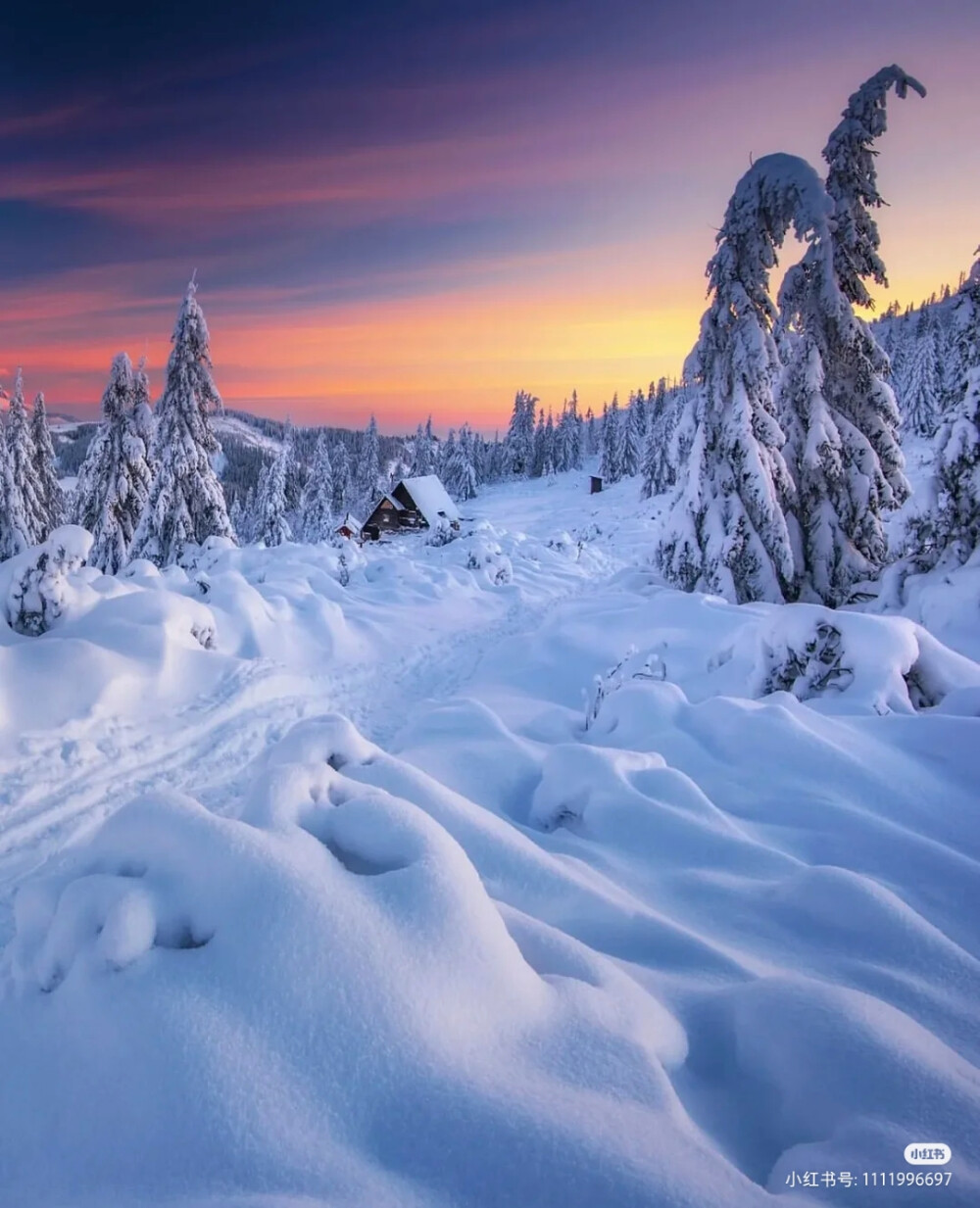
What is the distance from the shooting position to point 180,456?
19.9m

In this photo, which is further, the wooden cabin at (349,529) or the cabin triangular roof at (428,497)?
the wooden cabin at (349,529)

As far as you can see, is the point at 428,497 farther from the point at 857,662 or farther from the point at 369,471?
the point at 857,662

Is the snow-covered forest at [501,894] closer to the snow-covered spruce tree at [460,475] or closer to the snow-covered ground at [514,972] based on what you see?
the snow-covered ground at [514,972]

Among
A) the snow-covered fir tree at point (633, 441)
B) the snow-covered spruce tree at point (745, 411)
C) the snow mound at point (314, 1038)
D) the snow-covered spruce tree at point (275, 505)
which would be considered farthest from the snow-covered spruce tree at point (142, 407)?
the snow-covered fir tree at point (633, 441)

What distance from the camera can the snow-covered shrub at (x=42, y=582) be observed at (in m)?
8.02

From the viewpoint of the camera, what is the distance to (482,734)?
5883mm

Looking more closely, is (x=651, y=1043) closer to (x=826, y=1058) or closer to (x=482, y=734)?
(x=826, y=1058)

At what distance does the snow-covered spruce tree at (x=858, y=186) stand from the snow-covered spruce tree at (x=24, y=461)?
35663 millimetres

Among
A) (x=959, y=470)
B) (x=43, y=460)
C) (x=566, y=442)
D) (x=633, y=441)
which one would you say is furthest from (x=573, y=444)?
(x=959, y=470)

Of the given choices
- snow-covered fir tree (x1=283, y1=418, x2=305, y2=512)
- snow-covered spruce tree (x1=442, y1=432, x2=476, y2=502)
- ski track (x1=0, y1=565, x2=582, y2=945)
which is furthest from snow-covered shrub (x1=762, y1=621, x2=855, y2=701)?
snow-covered spruce tree (x1=442, y1=432, x2=476, y2=502)

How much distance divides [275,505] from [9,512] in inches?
598

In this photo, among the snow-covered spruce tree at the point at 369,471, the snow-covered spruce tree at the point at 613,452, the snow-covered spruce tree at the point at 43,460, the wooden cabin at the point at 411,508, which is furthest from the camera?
the snow-covered spruce tree at the point at 613,452

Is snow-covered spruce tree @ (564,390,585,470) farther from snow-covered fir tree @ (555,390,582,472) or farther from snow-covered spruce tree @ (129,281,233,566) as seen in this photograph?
snow-covered spruce tree @ (129,281,233,566)

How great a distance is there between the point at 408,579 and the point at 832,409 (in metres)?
10.5
